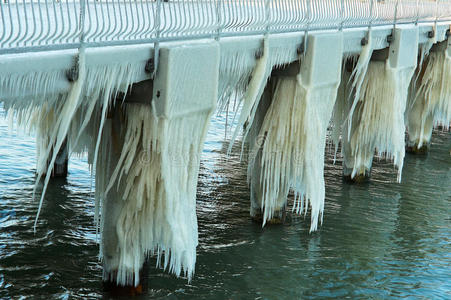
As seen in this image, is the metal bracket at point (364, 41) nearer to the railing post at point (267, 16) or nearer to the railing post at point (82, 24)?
the railing post at point (267, 16)

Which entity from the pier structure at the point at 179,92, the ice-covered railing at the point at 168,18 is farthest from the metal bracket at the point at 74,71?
the ice-covered railing at the point at 168,18

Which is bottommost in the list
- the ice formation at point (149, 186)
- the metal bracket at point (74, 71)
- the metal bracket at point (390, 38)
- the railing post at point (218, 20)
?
the ice formation at point (149, 186)

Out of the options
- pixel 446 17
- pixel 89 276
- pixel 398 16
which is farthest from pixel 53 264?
pixel 446 17

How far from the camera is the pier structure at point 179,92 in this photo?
24.7 ft

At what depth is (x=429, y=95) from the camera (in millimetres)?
20953

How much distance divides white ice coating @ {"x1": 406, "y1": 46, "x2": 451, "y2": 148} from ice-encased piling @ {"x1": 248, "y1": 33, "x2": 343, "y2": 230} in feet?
27.4

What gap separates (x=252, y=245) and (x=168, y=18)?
421 centimetres

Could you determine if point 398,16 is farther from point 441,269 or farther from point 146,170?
point 146,170

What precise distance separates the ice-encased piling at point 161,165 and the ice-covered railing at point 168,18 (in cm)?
55

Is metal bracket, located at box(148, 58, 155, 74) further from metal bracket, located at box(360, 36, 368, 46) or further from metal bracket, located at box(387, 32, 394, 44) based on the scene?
metal bracket, located at box(387, 32, 394, 44)

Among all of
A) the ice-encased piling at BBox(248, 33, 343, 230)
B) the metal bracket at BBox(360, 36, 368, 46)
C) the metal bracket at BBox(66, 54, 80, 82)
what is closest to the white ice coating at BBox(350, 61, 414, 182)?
the metal bracket at BBox(360, 36, 368, 46)

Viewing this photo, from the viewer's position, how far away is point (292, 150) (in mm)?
12797

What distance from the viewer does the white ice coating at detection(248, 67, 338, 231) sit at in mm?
12680

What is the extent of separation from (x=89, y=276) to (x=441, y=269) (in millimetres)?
6073
